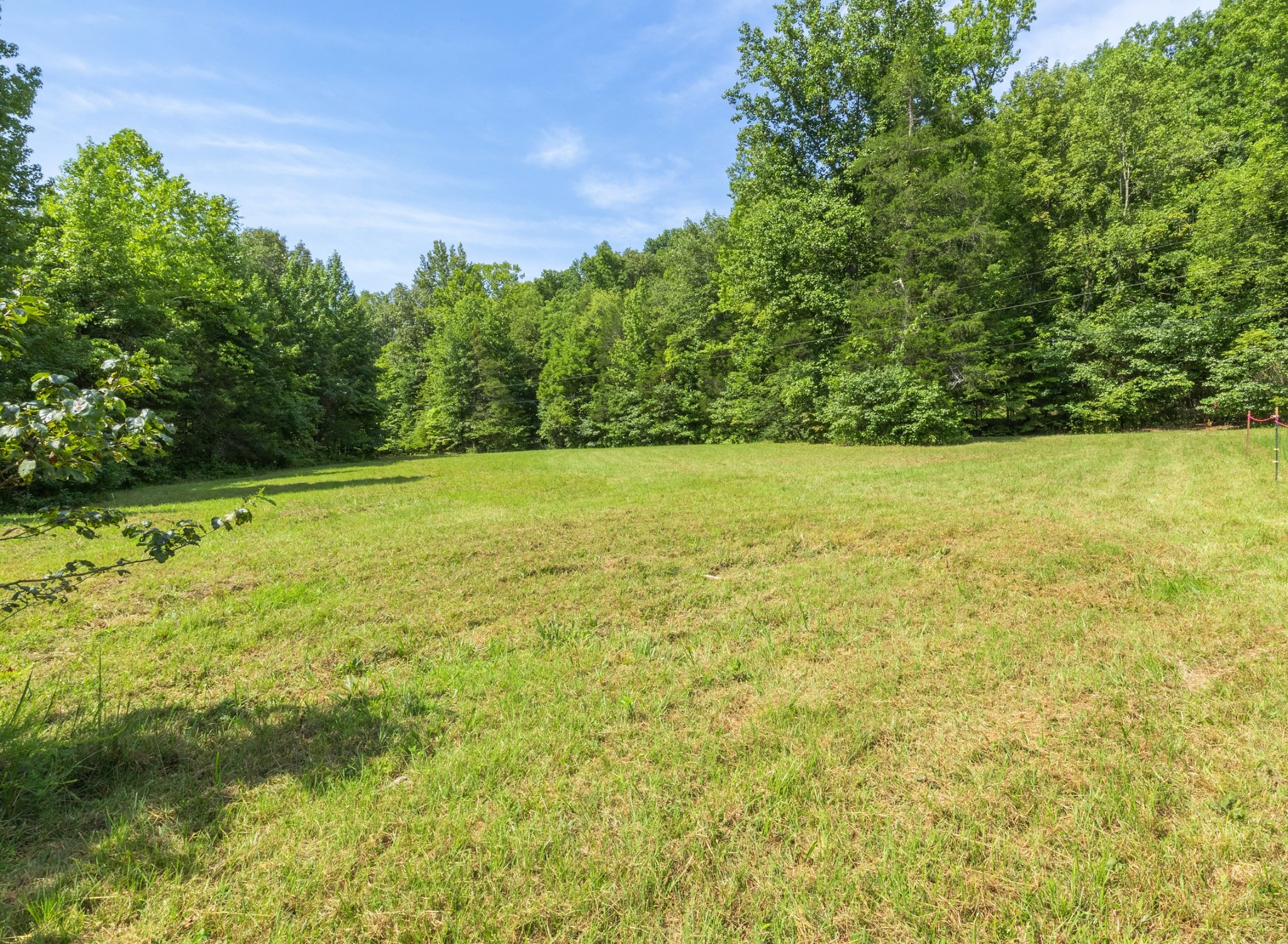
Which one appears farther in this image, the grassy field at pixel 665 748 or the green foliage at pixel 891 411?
the green foliage at pixel 891 411

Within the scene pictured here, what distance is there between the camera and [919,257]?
2258cm

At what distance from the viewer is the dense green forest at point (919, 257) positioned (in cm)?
2033

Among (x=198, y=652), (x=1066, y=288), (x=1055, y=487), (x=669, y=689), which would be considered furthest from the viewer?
(x=1066, y=288)

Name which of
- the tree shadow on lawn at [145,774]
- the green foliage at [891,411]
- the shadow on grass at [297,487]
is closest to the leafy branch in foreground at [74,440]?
the tree shadow on lawn at [145,774]

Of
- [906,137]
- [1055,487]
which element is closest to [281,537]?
[1055,487]

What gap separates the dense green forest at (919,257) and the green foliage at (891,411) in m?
0.12

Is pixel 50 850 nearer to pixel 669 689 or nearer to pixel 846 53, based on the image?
pixel 669 689

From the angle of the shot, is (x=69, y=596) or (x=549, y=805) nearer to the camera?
(x=549, y=805)

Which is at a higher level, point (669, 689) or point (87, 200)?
point (87, 200)

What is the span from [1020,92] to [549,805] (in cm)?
3791

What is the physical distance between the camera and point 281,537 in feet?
23.9

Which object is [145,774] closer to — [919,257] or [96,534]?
[96,534]

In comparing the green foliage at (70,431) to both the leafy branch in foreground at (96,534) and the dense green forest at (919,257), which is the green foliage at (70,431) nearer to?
the leafy branch in foreground at (96,534)

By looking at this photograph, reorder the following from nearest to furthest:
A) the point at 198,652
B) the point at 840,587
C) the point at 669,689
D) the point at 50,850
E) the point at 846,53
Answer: the point at 50,850, the point at 669,689, the point at 198,652, the point at 840,587, the point at 846,53
